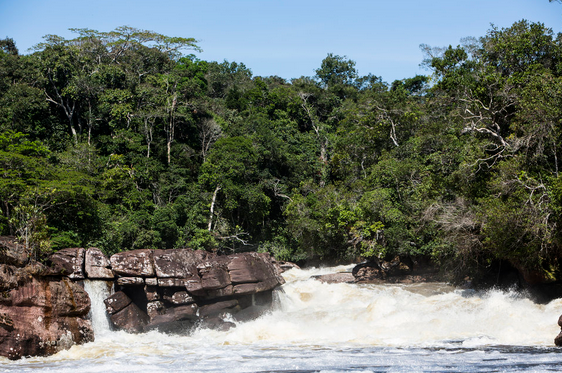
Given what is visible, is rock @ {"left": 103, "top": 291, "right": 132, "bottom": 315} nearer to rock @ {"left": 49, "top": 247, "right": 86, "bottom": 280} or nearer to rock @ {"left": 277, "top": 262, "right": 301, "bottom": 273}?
rock @ {"left": 49, "top": 247, "right": 86, "bottom": 280}

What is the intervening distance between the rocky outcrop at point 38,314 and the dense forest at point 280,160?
52.6 inches

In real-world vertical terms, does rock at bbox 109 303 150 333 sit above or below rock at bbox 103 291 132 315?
below

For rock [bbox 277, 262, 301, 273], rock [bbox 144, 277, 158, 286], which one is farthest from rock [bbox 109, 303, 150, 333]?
rock [bbox 277, 262, 301, 273]

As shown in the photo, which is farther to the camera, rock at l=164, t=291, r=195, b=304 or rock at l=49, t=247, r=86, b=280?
rock at l=164, t=291, r=195, b=304

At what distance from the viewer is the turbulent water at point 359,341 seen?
11.2 metres

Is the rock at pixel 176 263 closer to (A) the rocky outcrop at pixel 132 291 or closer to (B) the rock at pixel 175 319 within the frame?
(A) the rocky outcrop at pixel 132 291

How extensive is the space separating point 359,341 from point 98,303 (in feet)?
28.8

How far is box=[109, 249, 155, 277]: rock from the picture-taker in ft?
53.9

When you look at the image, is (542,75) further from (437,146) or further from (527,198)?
(437,146)

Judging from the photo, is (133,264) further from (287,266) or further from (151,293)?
(287,266)

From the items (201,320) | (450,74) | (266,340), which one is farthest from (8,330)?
(450,74)

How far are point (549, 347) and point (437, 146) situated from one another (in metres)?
17.5

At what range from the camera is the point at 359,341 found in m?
14.3

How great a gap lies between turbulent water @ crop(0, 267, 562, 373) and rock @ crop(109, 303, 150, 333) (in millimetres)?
378
